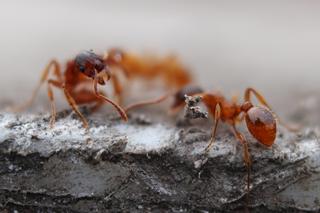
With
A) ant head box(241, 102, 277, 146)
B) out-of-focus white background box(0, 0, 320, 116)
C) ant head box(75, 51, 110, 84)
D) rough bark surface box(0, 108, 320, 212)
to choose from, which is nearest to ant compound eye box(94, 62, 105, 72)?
ant head box(75, 51, 110, 84)

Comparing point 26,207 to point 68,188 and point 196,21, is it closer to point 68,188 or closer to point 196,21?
point 68,188

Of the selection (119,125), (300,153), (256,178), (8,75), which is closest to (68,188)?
(119,125)

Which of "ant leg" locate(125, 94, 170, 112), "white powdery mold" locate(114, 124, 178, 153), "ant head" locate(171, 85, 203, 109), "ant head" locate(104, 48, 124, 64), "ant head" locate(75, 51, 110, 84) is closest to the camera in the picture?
"white powdery mold" locate(114, 124, 178, 153)

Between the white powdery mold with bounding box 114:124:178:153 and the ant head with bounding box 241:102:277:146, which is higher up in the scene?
the ant head with bounding box 241:102:277:146

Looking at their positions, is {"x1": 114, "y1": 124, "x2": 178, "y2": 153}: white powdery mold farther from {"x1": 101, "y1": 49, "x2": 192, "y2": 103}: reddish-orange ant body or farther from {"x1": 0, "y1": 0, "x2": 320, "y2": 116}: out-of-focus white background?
{"x1": 101, "y1": 49, "x2": 192, "y2": 103}: reddish-orange ant body

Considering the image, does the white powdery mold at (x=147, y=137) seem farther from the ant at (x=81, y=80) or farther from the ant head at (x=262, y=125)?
the ant head at (x=262, y=125)

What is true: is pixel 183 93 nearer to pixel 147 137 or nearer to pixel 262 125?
pixel 147 137

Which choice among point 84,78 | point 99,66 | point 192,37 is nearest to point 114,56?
point 84,78
